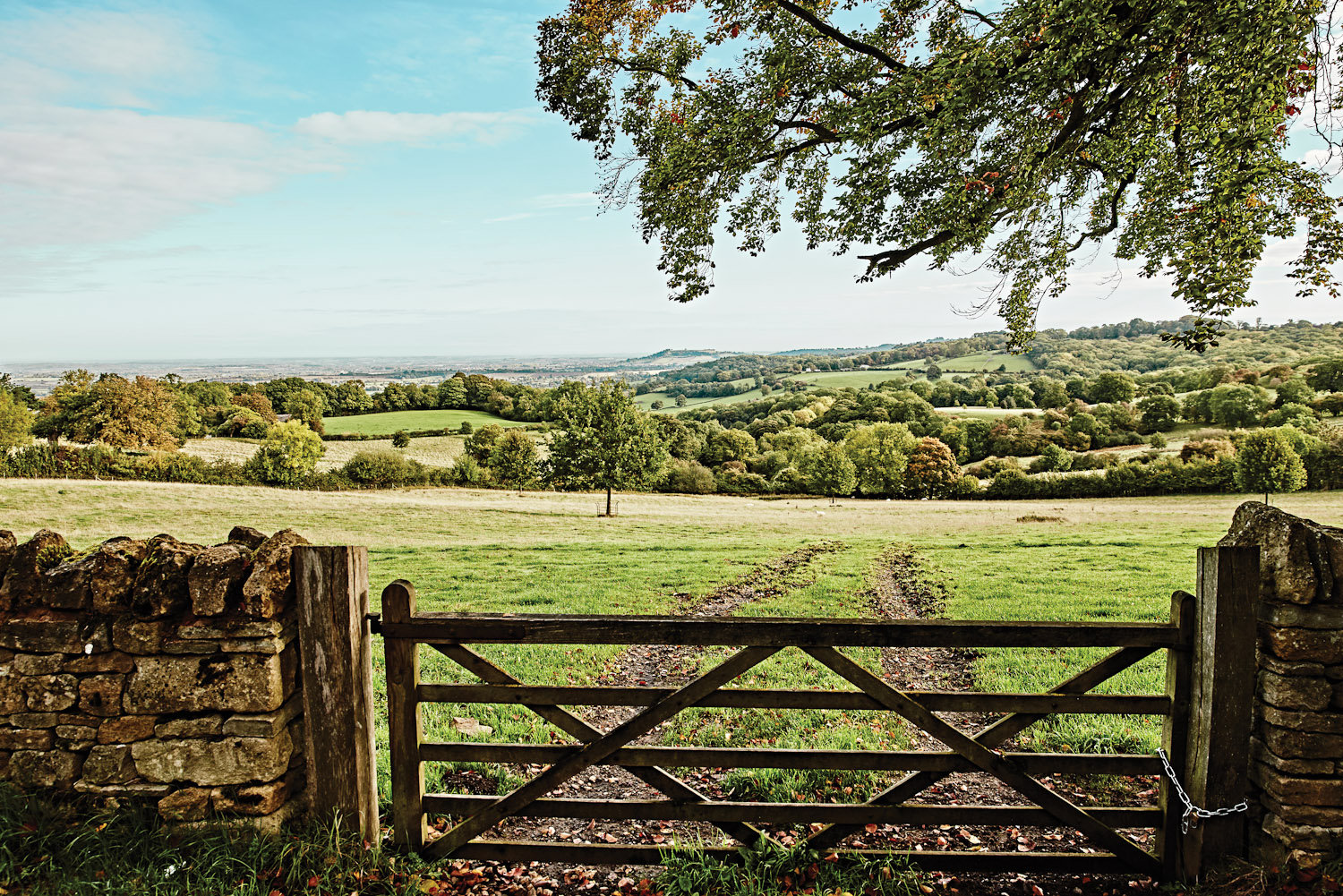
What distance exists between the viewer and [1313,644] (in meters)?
3.58

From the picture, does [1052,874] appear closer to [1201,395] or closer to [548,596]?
[548,596]

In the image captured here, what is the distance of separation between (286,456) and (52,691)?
145 ft

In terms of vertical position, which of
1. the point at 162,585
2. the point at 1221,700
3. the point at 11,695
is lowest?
the point at 11,695

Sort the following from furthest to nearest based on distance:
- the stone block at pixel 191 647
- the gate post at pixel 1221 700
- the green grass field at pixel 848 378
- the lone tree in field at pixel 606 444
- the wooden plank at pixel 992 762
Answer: the green grass field at pixel 848 378
the lone tree in field at pixel 606 444
the stone block at pixel 191 647
the wooden plank at pixel 992 762
the gate post at pixel 1221 700

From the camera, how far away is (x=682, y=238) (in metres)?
12.3

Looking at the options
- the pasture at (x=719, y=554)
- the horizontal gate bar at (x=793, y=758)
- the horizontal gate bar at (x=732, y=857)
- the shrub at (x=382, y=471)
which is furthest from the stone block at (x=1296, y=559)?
the shrub at (x=382, y=471)

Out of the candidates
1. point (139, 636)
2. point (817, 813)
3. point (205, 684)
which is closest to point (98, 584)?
point (139, 636)

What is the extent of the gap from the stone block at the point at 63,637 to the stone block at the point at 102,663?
0.16 feet

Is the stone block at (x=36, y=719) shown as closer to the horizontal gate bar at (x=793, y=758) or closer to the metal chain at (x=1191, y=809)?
the horizontal gate bar at (x=793, y=758)

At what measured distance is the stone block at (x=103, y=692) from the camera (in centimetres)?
391

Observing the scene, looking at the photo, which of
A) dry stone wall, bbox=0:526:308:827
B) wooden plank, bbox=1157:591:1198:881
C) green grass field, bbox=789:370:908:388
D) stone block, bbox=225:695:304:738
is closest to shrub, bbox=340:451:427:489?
dry stone wall, bbox=0:526:308:827

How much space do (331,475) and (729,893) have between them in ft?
154

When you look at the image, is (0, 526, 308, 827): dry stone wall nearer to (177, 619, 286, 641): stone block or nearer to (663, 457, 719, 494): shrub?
(177, 619, 286, 641): stone block

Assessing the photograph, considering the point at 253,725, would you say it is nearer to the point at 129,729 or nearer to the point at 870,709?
the point at 129,729
